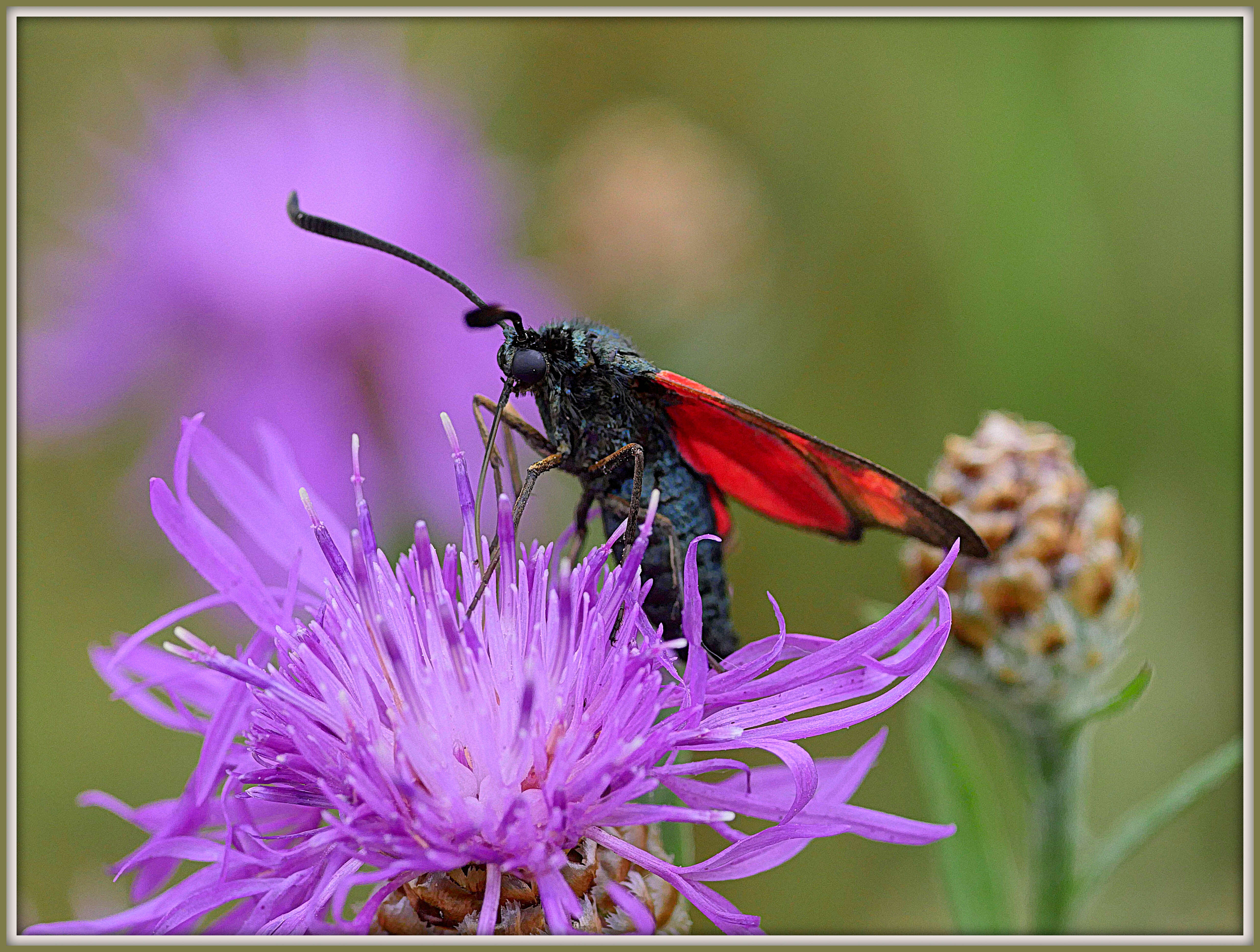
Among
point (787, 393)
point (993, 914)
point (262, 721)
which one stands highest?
point (787, 393)

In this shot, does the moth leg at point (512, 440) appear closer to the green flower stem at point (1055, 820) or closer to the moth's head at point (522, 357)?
the moth's head at point (522, 357)

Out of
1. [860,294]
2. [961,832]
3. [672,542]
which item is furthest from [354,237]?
[860,294]

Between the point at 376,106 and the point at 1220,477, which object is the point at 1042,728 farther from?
the point at 376,106

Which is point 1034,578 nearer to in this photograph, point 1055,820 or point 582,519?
point 1055,820

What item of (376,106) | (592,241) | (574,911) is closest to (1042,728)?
(574,911)

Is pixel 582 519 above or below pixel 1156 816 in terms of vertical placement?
above
